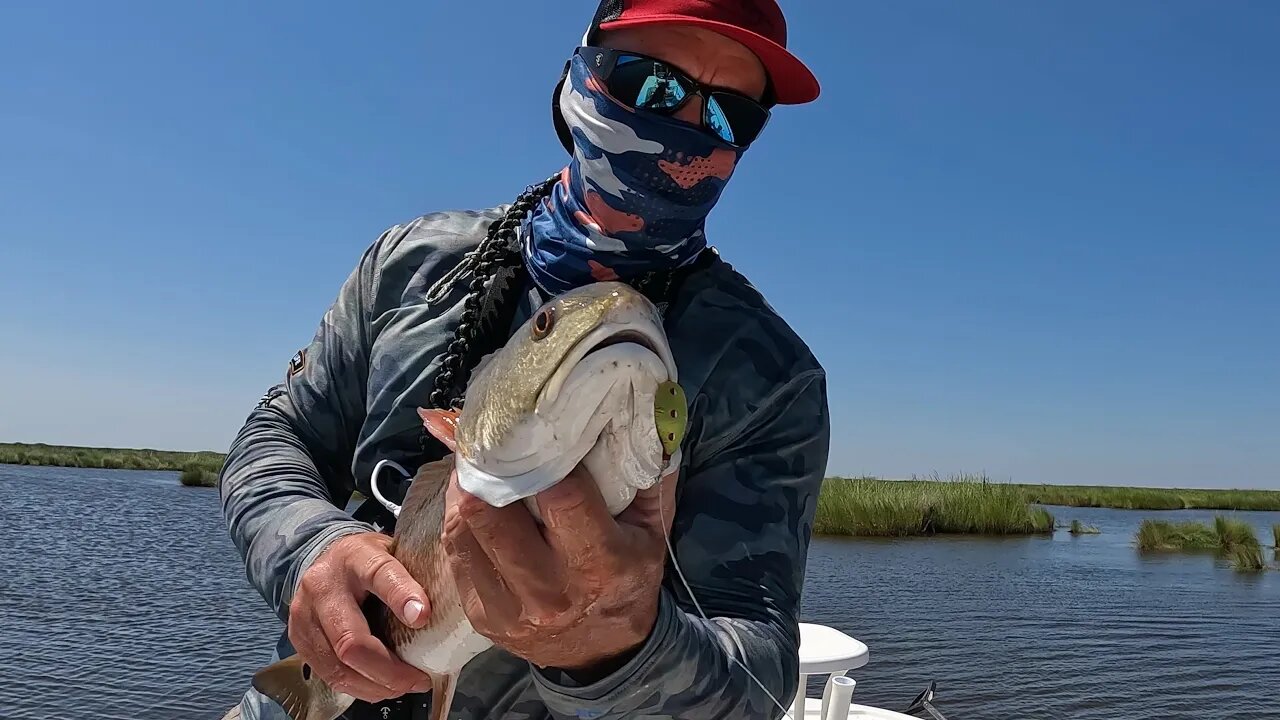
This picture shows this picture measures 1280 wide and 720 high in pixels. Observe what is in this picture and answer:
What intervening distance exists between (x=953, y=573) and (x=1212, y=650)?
717cm

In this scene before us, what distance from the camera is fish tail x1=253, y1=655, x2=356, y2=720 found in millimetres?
1942

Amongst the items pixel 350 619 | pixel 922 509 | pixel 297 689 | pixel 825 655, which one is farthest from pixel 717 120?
pixel 922 509

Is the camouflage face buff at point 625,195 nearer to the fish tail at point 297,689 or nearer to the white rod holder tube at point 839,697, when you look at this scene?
the fish tail at point 297,689

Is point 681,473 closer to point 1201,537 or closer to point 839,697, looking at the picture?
point 839,697

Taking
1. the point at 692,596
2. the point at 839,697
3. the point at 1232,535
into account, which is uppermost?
the point at 692,596

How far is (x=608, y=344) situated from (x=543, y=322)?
0.13 m

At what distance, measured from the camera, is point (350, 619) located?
62.9 inches

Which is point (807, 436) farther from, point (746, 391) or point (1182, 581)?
point (1182, 581)

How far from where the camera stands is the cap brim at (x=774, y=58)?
6.42 ft

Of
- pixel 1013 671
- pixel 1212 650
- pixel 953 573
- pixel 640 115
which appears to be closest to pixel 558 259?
pixel 640 115

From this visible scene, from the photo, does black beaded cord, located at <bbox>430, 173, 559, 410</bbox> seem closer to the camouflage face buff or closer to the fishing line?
the camouflage face buff

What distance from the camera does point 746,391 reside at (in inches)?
80.5

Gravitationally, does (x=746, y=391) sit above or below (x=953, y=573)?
above

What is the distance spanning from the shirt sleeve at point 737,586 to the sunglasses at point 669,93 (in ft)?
2.21
